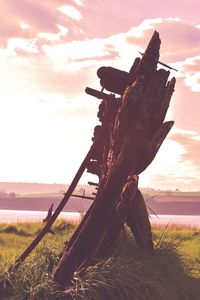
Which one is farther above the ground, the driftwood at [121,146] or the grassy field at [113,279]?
the driftwood at [121,146]

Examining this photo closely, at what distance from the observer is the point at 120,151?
9.05 m

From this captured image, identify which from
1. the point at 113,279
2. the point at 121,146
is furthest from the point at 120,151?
the point at 113,279

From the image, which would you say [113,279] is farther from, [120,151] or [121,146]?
[121,146]

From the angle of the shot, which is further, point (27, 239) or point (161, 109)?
point (27, 239)

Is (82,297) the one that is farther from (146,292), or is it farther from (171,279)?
(171,279)

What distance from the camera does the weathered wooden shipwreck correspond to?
A: 27.7 feet

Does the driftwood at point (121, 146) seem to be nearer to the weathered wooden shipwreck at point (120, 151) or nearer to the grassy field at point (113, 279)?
the weathered wooden shipwreck at point (120, 151)

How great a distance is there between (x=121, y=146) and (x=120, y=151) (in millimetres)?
130

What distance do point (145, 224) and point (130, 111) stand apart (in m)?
2.86

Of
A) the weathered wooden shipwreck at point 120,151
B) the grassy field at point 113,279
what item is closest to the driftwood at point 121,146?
the weathered wooden shipwreck at point 120,151

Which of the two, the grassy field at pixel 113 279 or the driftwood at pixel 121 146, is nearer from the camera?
the grassy field at pixel 113 279

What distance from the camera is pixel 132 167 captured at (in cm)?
888

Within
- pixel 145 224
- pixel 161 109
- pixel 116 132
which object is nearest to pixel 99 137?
pixel 116 132

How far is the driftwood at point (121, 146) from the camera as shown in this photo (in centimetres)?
842
